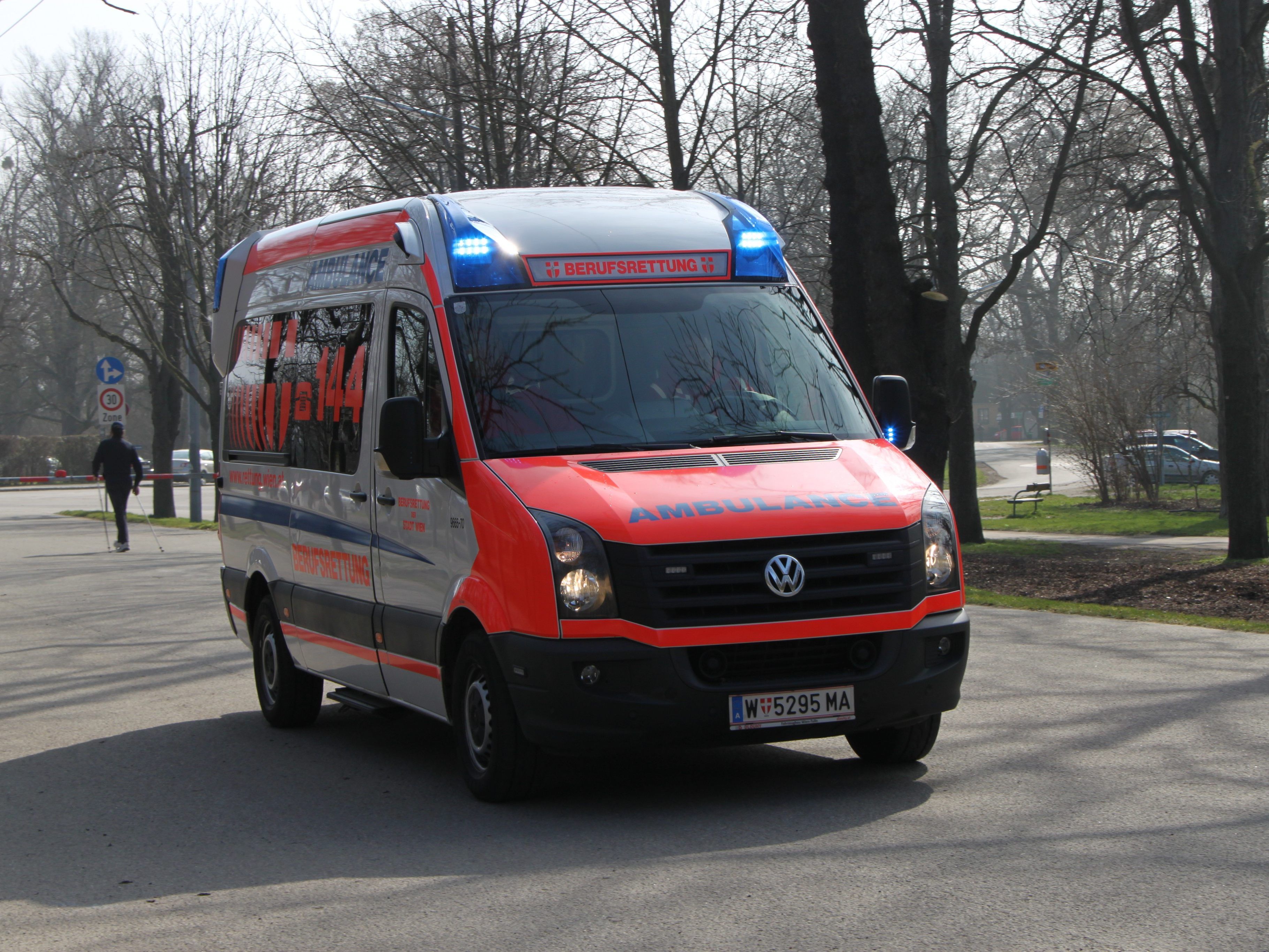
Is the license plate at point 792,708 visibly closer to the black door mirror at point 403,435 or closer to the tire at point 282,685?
the black door mirror at point 403,435

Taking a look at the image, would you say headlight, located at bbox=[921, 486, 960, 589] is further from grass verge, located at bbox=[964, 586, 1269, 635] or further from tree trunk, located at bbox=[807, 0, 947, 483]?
tree trunk, located at bbox=[807, 0, 947, 483]

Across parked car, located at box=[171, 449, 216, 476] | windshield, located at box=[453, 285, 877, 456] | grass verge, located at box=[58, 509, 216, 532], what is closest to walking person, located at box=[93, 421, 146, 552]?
grass verge, located at box=[58, 509, 216, 532]

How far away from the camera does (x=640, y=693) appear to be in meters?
5.90

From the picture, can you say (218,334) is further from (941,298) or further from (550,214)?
(941,298)

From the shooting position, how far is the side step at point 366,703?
766 centimetres

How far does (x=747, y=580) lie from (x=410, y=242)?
2430 mm

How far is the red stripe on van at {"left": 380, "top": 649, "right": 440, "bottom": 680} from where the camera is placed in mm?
6781

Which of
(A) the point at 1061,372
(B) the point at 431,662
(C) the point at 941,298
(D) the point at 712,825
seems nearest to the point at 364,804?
(B) the point at 431,662

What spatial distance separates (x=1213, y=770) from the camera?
6.54 meters

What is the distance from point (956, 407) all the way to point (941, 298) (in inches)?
261

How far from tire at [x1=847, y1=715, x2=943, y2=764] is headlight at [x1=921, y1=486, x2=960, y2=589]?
0.65 m

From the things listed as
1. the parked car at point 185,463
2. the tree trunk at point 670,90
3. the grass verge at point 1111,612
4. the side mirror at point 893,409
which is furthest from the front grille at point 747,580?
the parked car at point 185,463

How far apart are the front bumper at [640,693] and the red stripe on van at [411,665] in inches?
28.2

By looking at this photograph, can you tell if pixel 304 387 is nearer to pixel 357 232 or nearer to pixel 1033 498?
pixel 357 232
